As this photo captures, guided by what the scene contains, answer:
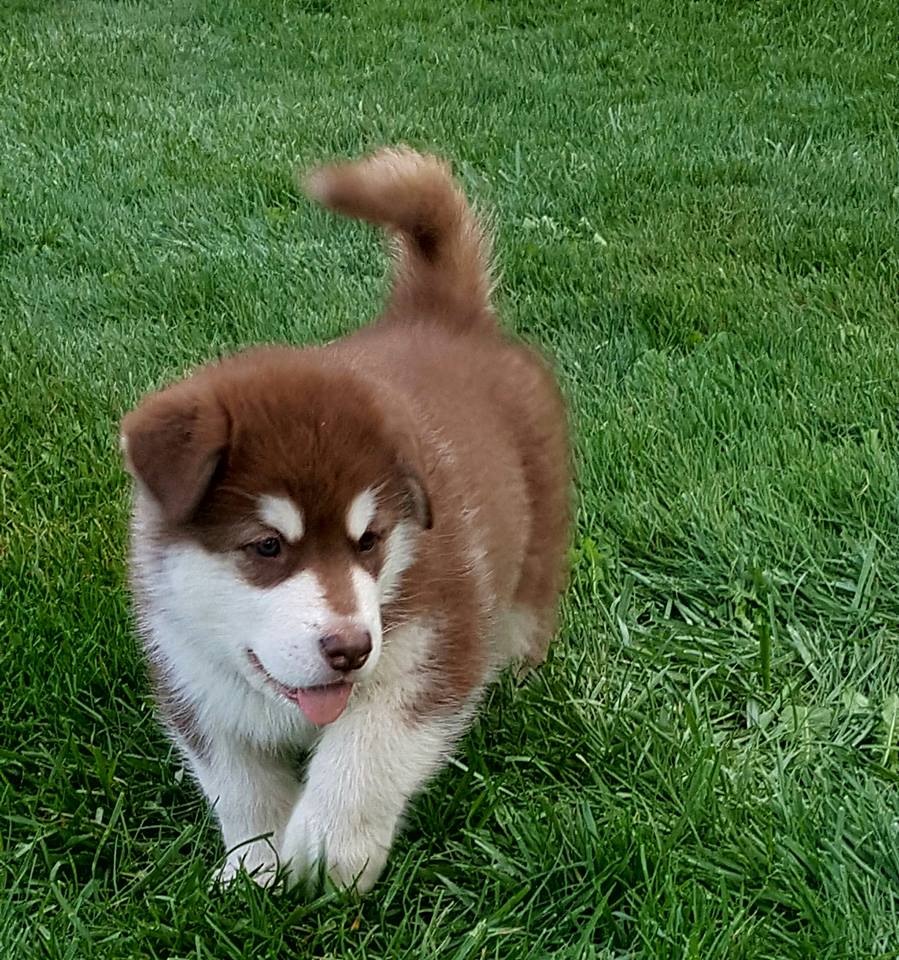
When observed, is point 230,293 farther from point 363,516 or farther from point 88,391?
point 363,516

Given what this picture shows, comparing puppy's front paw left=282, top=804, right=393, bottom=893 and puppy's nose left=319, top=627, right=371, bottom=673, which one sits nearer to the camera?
puppy's nose left=319, top=627, right=371, bottom=673

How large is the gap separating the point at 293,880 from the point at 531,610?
95cm

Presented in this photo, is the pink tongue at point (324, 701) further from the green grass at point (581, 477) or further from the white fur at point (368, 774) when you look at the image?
the green grass at point (581, 477)

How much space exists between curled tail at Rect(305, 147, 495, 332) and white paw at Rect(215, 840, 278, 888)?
135 cm

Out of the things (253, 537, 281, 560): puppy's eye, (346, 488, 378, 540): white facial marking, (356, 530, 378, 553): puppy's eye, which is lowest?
(356, 530, 378, 553): puppy's eye

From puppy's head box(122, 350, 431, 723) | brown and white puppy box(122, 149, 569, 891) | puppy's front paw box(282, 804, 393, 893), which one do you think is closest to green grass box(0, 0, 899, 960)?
puppy's front paw box(282, 804, 393, 893)

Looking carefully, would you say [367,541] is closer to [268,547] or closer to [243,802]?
[268,547]

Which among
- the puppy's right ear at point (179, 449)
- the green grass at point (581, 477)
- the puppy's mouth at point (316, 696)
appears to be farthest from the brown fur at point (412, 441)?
the green grass at point (581, 477)

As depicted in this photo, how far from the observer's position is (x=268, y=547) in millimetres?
2258

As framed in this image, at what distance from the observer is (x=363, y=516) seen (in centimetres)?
229

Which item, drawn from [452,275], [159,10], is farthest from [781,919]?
[159,10]

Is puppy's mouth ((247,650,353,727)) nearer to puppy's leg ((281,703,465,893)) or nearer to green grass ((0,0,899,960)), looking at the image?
puppy's leg ((281,703,465,893))

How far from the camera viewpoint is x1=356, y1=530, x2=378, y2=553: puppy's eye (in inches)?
91.3

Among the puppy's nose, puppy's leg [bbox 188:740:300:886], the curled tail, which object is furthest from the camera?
the curled tail
